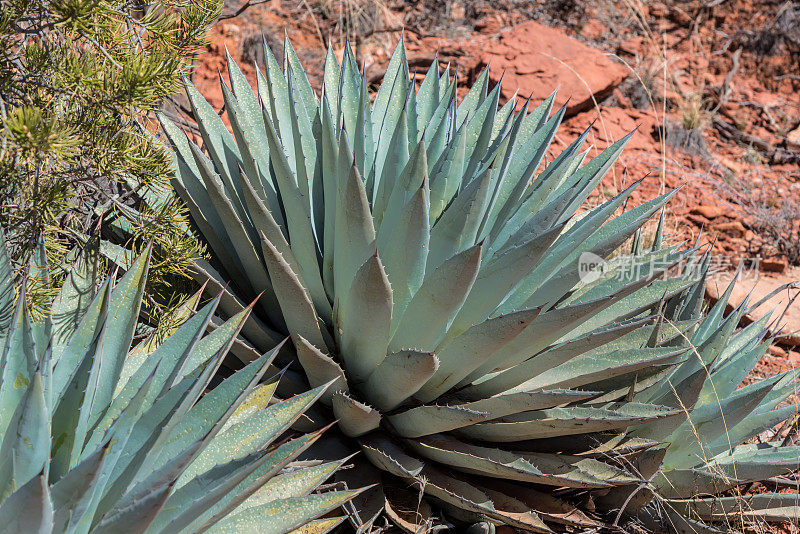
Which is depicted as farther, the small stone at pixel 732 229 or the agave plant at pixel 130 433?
the small stone at pixel 732 229

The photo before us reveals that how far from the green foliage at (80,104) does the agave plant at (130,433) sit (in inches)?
6.2

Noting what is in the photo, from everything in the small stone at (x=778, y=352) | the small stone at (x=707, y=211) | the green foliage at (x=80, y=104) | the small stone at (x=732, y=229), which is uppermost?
the green foliage at (x=80, y=104)

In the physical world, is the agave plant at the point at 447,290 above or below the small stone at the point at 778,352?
above

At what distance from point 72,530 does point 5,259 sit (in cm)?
65

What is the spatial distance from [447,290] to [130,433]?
30.0 inches

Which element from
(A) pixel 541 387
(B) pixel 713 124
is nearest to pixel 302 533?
(A) pixel 541 387

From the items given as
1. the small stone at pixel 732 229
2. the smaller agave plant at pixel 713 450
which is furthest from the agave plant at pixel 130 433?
the small stone at pixel 732 229

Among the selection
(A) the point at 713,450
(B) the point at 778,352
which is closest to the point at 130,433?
(A) the point at 713,450

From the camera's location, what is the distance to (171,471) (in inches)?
47.9

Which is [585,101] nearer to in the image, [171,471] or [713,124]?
[713,124]

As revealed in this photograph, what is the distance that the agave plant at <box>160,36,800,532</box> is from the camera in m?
1.75

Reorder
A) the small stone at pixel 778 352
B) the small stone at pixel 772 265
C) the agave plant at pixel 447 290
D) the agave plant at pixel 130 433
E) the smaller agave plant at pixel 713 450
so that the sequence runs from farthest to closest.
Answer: the small stone at pixel 772 265 → the small stone at pixel 778 352 → the smaller agave plant at pixel 713 450 → the agave plant at pixel 447 290 → the agave plant at pixel 130 433

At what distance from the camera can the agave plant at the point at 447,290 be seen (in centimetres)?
175

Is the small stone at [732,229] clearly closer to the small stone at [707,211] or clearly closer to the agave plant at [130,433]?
the small stone at [707,211]
